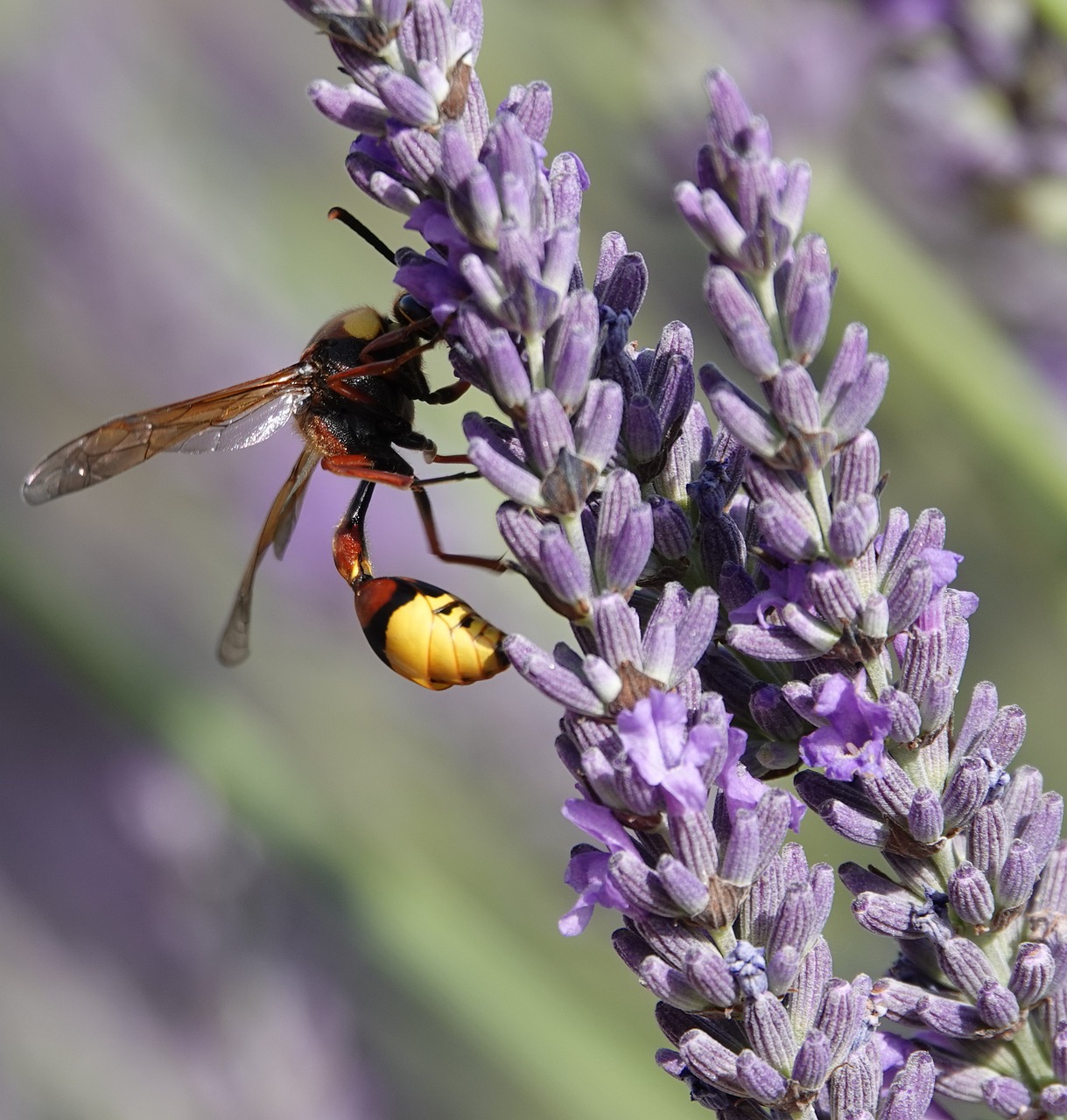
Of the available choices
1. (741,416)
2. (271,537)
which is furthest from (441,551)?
(741,416)

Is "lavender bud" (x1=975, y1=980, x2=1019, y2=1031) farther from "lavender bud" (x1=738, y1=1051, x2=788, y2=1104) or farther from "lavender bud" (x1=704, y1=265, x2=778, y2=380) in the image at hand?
"lavender bud" (x1=704, y1=265, x2=778, y2=380)

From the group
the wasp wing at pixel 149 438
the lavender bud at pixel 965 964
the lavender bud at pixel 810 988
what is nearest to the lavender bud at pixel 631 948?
the lavender bud at pixel 810 988

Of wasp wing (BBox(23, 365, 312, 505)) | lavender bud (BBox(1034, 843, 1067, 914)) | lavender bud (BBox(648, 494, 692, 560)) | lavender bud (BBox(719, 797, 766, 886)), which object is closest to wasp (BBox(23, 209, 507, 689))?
wasp wing (BBox(23, 365, 312, 505))

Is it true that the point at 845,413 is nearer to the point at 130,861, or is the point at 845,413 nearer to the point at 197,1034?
the point at 197,1034

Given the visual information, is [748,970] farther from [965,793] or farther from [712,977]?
[965,793]

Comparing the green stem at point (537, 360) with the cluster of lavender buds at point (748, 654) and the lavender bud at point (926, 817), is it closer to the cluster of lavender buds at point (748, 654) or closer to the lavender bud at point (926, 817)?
the cluster of lavender buds at point (748, 654)

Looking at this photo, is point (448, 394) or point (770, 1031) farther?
point (448, 394)
